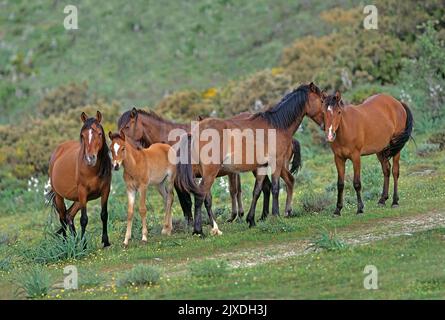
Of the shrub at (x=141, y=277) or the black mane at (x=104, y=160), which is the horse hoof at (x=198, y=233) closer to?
the black mane at (x=104, y=160)

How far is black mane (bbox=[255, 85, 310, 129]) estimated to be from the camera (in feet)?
49.5

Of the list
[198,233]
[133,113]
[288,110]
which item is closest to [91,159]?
[198,233]

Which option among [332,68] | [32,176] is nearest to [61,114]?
[32,176]

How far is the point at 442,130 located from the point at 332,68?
9.09 m

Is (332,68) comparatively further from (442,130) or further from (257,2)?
(257,2)

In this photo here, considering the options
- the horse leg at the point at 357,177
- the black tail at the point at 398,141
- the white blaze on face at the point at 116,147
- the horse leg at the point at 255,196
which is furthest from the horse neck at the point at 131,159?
the black tail at the point at 398,141

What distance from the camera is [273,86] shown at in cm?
3088

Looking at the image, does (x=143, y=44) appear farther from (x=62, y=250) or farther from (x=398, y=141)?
(x=62, y=250)

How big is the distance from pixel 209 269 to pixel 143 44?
31.5 meters

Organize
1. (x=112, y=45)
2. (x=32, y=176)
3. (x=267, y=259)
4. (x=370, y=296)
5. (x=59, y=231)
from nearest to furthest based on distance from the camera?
(x=370, y=296) < (x=267, y=259) < (x=59, y=231) < (x=32, y=176) < (x=112, y=45)

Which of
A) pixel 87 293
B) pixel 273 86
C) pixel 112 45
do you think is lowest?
pixel 87 293

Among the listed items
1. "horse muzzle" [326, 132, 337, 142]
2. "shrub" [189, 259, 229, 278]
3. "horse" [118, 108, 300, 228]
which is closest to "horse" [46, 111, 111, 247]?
"horse" [118, 108, 300, 228]

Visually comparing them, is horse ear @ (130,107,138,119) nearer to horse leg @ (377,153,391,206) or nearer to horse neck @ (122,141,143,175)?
horse neck @ (122,141,143,175)

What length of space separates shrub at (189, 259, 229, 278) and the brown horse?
12.4 ft
